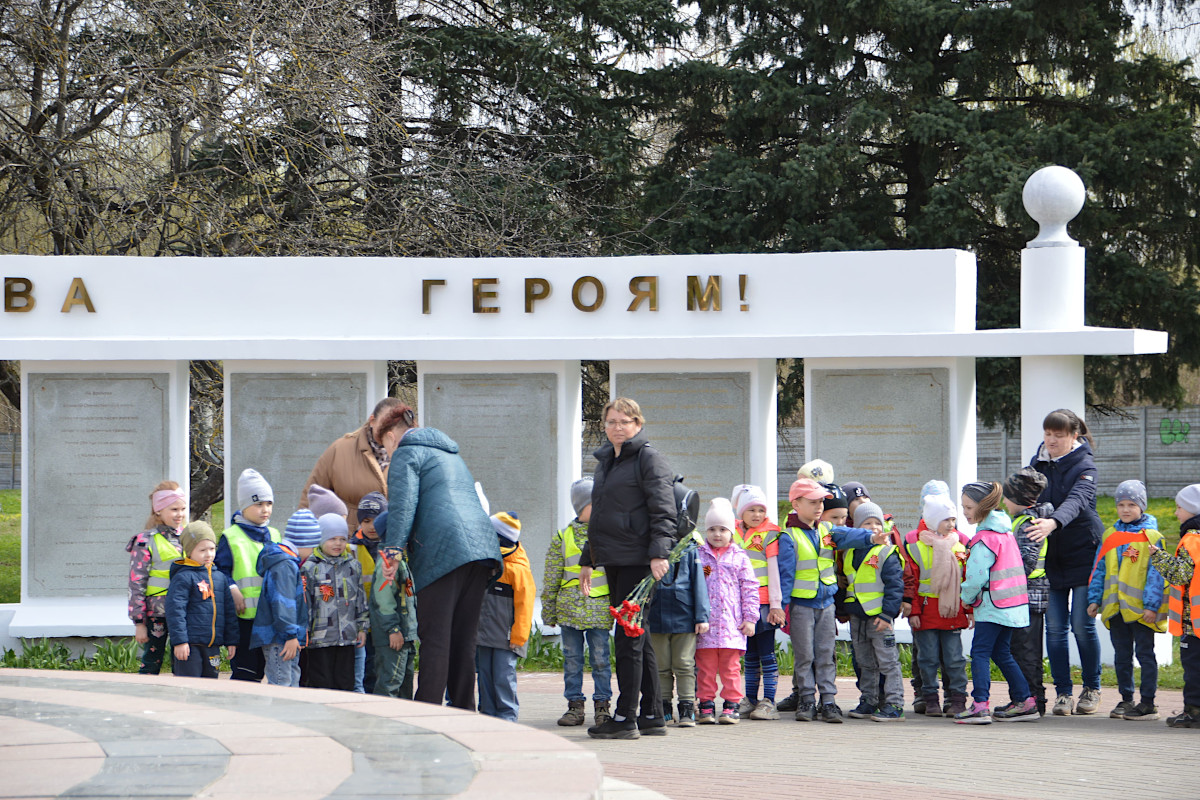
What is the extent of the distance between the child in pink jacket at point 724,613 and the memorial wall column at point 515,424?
3259 millimetres

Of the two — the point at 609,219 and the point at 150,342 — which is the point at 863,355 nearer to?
the point at 150,342

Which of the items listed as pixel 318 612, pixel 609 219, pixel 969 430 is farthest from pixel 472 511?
pixel 609 219

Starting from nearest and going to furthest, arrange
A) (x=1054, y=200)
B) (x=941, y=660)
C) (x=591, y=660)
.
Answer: (x=591, y=660), (x=941, y=660), (x=1054, y=200)

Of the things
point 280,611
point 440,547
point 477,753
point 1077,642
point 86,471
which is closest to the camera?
point 477,753

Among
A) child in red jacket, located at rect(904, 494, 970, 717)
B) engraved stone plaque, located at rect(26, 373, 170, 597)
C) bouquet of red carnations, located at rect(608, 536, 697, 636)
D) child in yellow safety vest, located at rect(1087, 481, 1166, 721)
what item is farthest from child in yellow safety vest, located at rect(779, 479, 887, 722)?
engraved stone plaque, located at rect(26, 373, 170, 597)

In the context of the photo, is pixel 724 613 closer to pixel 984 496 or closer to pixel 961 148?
pixel 984 496

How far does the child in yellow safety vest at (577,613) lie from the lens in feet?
25.5

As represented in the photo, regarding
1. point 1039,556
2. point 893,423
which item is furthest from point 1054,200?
point 1039,556

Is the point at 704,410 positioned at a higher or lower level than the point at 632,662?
higher

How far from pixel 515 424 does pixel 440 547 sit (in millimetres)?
4615

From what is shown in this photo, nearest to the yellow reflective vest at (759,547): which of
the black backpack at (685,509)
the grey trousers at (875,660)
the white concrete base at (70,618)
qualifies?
the grey trousers at (875,660)

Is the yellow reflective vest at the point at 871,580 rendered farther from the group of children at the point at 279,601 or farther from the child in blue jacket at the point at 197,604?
the child in blue jacket at the point at 197,604

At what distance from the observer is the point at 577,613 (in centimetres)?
789

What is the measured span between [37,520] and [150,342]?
1579 mm
